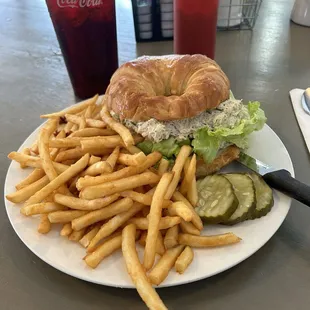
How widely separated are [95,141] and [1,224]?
1.66ft

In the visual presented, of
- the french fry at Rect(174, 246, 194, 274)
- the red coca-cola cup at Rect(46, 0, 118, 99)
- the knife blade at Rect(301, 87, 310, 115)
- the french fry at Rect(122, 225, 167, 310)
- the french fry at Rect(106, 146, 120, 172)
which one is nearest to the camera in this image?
the french fry at Rect(122, 225, 167, 310)

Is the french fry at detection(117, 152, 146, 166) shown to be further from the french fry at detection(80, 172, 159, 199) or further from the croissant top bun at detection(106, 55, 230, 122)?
the croissant top bun at detection(106, 55, 230, 122)

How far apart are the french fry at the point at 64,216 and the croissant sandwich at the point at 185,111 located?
39cm

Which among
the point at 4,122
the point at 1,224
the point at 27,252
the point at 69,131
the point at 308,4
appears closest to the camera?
the point at 27,252

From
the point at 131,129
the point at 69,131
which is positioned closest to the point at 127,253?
the point at 131,129

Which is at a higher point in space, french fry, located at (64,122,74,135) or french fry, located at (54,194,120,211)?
french fry, located at (54,194,120,211)

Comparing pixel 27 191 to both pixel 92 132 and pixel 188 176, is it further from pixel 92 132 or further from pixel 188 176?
pixel 188 176

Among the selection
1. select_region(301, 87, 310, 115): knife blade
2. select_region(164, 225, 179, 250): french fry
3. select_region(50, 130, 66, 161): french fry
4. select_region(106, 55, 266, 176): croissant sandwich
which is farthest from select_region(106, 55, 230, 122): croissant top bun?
select_region(301, 87, 310, 115): knife blade

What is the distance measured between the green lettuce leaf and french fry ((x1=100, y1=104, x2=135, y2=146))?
0.85 ft

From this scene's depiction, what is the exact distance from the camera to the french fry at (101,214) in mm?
1189

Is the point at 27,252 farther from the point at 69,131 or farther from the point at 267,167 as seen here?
the point at 267,167

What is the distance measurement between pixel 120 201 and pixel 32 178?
42 cm

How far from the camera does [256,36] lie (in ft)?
9.07

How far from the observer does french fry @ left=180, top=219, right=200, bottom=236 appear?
1198 mm
